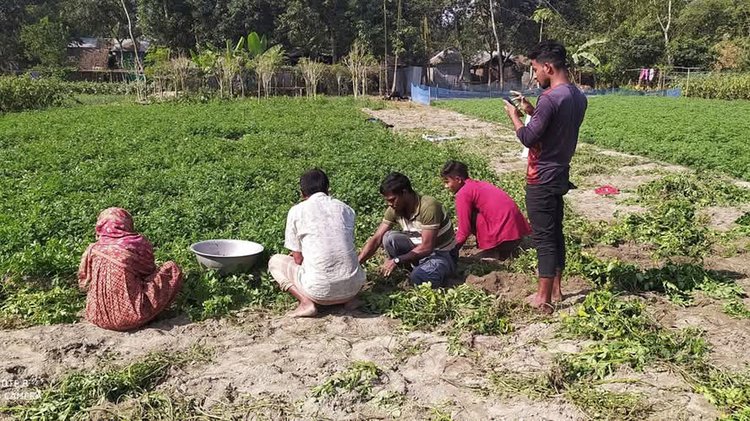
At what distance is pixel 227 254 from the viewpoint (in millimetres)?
5645

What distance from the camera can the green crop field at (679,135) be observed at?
1120 centimetres

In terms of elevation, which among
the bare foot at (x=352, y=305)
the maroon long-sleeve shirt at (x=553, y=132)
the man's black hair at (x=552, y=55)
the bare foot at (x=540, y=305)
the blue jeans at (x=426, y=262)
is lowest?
the bare foot at (x=352, y=305)

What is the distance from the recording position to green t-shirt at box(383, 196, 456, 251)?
207 inches

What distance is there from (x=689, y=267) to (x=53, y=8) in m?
59.7

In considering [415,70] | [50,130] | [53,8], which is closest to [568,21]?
[415,70]

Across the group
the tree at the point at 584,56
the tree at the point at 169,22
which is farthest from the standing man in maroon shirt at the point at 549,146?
the tree at the point at 169,22

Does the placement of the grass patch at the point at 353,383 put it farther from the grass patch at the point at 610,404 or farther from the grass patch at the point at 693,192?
the grass patch at the point at 693,192

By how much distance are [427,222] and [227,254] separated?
1863 mm

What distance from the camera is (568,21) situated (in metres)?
53.2

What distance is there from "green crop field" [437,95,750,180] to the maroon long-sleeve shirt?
22.3 feet

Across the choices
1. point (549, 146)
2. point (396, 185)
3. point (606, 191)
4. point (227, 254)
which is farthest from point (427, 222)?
point (606, 191)

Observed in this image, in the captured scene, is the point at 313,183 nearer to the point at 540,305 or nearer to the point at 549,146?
the point at 549,146

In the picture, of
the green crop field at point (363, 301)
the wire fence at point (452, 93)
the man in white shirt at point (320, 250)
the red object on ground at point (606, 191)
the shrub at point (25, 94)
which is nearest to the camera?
the green crop field at point (363, 301)

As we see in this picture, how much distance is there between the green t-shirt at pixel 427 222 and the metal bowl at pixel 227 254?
122cm
